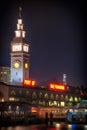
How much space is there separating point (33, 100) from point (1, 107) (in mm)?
49804

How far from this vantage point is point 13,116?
481 feet

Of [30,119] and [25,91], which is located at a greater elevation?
[25,91]

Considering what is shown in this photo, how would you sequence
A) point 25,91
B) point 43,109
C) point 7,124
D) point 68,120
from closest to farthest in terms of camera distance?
1. point 7,124
2. point 68,120
3. point 43,109
4. point 25,91

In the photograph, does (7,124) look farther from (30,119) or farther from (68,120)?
(68,120)

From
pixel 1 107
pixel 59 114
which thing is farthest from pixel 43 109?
pixel 1 107

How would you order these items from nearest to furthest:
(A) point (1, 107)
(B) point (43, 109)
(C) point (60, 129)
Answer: (C) point (60, 129), (A) point (1, 107), (B) point (43, 109)

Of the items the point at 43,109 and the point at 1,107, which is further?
the point at 43,109

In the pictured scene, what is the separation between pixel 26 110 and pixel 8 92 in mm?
16539

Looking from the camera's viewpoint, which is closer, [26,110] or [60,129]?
[60,129]

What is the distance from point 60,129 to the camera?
387 feet

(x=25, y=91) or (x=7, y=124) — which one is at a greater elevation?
(x=25, y=91)

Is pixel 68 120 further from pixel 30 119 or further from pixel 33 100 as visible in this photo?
pixel 33 100

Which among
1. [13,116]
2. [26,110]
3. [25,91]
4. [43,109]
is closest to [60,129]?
[13,116]

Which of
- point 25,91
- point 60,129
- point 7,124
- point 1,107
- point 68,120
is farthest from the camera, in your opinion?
point 25,91
